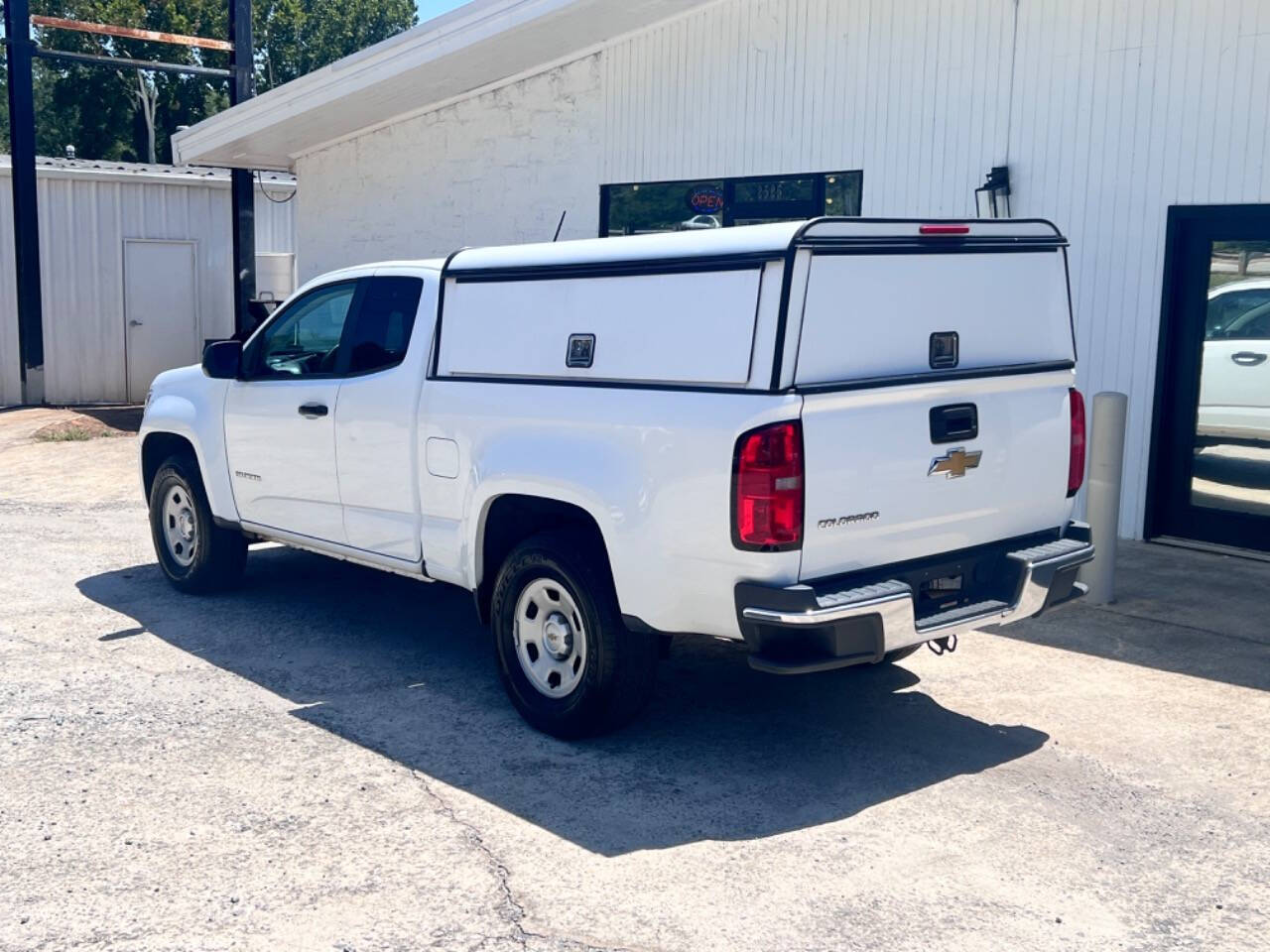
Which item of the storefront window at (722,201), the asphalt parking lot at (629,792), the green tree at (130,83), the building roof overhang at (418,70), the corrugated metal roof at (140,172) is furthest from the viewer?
the green tree at (130,83)

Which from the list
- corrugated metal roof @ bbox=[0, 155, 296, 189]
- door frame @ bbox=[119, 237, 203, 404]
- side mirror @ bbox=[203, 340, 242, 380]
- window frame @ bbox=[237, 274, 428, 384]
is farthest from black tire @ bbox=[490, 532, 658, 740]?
door frame @ bbox=[119, 237, 203, 404]

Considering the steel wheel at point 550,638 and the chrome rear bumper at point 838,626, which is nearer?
the chrome rear bumper at point 838,626

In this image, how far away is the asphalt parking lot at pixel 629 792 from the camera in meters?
4.36

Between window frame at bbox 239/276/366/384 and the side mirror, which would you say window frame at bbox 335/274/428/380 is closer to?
window frame at bbox 239/276/366/384

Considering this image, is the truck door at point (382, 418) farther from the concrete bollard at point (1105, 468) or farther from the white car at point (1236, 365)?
the white car at point (1236, 365)

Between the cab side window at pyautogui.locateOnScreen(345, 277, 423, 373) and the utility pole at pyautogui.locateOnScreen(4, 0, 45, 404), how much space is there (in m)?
11.0

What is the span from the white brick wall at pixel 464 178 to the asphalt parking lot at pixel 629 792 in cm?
657

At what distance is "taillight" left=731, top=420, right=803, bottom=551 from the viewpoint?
16.4ft

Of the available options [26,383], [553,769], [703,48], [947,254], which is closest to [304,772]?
[553,769]

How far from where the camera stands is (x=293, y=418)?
7.40m

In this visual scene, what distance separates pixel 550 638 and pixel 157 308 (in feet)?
47.8

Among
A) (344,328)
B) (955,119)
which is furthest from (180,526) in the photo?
(955,119)

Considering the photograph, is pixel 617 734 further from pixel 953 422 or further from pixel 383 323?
pixel 383 323

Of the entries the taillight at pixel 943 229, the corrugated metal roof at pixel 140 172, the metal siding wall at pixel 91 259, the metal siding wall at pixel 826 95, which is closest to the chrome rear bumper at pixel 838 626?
the taillight at pixel 943 229
